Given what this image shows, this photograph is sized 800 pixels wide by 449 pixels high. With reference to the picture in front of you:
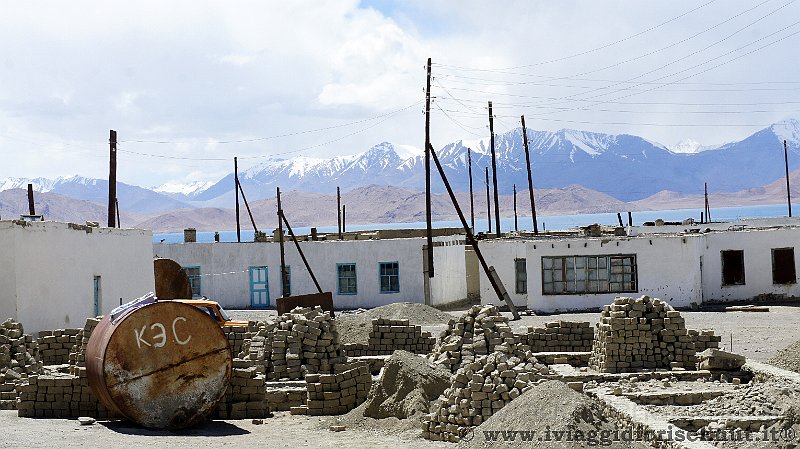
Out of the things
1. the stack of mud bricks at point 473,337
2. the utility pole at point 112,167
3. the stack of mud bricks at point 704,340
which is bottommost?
the stack of mud bricks at point 704,340

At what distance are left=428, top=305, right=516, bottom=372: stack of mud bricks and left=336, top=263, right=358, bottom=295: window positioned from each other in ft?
71.7

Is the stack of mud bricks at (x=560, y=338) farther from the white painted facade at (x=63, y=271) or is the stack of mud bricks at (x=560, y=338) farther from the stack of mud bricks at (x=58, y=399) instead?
the white painted facade at (x=63, y=271)

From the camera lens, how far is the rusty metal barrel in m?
14.9

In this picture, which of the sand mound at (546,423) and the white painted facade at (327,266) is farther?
the white painted facade at (327,266)

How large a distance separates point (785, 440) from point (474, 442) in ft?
11.5

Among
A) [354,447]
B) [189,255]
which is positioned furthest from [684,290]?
[354,447]

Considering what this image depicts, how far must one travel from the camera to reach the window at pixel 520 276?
119 ft

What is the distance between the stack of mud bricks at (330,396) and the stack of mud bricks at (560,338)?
565cm

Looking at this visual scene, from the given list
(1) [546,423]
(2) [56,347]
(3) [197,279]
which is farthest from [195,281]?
(1) [546,423]

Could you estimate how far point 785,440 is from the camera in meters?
12.5

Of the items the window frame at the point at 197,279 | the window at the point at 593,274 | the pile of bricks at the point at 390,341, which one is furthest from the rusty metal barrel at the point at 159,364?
the window frame at the point at 197,279

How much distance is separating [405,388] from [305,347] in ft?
10.3

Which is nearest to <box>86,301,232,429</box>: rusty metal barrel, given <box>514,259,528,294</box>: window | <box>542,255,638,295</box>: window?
<box>542,255,638,295</box>: window

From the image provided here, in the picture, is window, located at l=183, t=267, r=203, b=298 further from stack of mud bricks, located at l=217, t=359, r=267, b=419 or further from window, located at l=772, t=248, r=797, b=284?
stack of mud bricks, located at l=217, t=359, r=267, b=419
